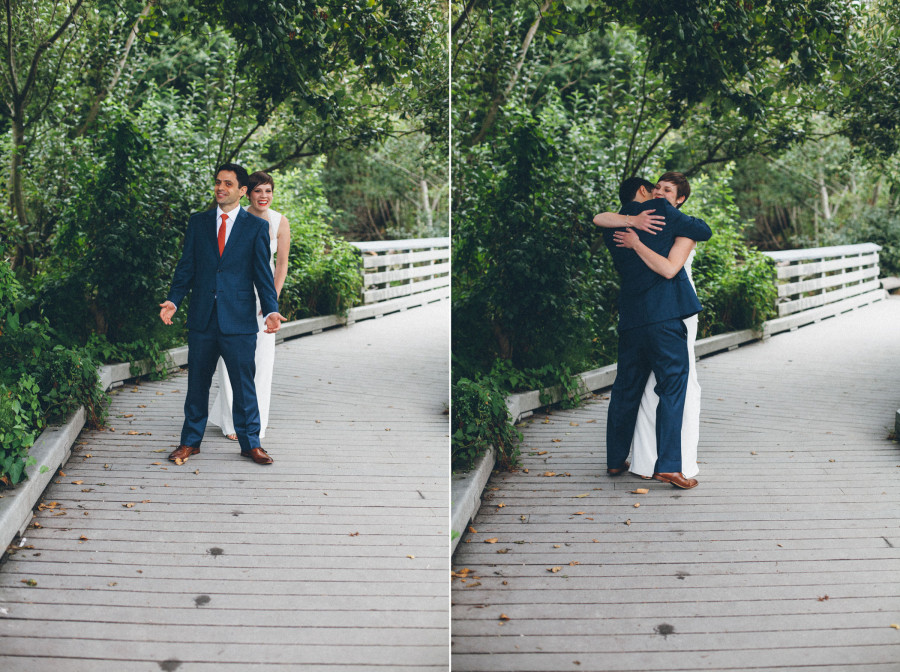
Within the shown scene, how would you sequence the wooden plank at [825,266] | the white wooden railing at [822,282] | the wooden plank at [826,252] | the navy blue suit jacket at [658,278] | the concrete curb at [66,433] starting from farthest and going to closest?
the wooden plank at [826,252], the wooden plank at [825,266], the white wooden railing at [822,282], the navy blue suit jacket at [658,278], the concrete curb at [66,433]

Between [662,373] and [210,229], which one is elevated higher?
[210,229]

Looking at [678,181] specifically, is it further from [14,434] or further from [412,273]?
[14,434]

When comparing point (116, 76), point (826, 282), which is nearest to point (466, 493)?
point (116, 76)

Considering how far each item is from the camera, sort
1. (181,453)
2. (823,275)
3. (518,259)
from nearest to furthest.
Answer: (181,453) < (518,259) < (823,275)

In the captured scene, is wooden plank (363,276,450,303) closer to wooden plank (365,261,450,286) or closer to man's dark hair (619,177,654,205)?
wooden plank (365,261,450,286)

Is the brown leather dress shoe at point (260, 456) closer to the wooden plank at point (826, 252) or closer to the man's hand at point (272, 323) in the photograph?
the man's hand at point (272, 323)

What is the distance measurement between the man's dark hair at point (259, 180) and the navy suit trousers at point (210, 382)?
0.65 m

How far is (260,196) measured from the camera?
10.9 feet

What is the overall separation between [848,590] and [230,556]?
6.62 ft

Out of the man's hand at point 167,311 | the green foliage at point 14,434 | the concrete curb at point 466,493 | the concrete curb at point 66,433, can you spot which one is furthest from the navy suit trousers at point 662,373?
the green foliage at point 14,434

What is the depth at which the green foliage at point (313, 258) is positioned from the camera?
334 cm

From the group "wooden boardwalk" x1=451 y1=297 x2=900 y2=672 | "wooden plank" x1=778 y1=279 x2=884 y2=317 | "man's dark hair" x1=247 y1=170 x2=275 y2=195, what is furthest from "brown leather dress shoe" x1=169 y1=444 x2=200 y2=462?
"wooden plank" x1=778 y1=279 x2=884 y2=317

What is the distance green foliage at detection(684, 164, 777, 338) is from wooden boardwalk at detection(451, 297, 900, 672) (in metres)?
2.33

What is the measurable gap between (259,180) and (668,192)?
1.77 m
